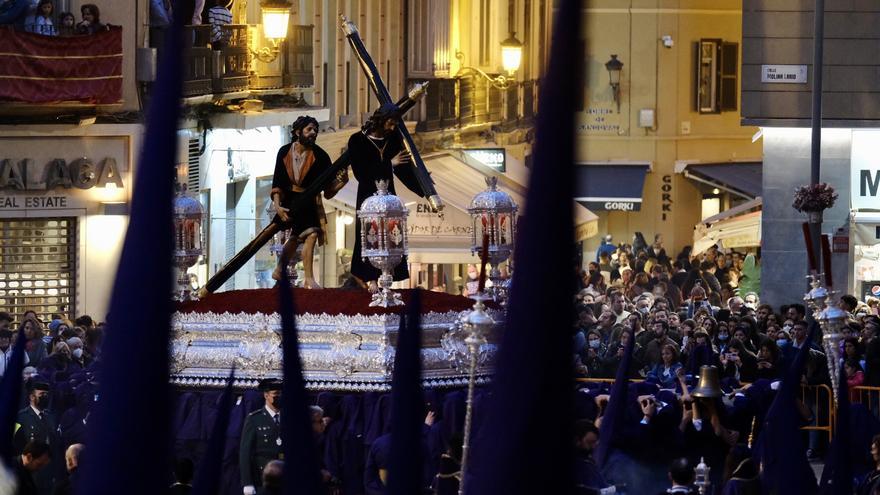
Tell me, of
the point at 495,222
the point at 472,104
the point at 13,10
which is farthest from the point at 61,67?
the point at 472,104

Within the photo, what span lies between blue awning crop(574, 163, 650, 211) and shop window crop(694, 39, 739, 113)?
210 cm

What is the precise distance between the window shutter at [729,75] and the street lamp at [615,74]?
230 cm

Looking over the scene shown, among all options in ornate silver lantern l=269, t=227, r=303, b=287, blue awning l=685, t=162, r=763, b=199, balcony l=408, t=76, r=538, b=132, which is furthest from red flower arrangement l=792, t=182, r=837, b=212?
blue awning l=685, t=162, r=763, b=199

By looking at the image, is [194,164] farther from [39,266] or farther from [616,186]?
[616,186]

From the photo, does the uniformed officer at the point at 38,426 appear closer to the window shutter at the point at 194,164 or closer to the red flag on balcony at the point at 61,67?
the red flag on balcony at the point at 61,67

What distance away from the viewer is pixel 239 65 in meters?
26.9

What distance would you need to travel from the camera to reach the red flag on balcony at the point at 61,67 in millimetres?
23391

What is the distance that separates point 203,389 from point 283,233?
1.86m

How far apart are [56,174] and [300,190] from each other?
8.06m

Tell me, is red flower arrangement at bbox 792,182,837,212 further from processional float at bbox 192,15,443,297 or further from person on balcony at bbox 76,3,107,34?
person on balcony at bbox 76,3,107,34

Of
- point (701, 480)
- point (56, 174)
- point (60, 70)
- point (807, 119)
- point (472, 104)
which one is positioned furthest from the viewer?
point (472, 104)

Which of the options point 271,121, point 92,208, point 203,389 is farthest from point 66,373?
point 271,121

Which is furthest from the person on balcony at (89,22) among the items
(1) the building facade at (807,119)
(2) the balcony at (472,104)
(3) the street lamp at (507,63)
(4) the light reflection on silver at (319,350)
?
(3) the street lamp at (507,63)

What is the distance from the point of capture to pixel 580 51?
3.15 metres
